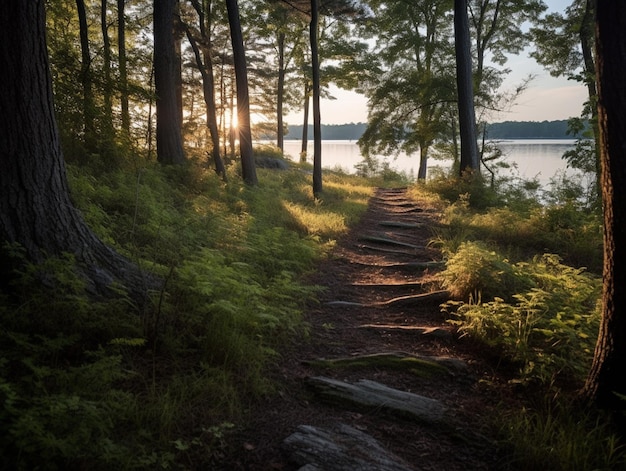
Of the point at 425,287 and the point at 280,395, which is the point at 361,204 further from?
the point at 280,395

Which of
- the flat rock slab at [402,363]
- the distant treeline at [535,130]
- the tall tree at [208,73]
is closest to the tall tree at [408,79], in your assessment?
the tall tree at [208,73]

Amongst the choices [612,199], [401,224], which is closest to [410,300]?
[612,199]

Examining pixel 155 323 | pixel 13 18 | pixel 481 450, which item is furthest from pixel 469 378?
pixel 13 18

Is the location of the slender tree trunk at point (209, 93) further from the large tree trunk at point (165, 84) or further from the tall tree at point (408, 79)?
the tall tree at point (408, 79)

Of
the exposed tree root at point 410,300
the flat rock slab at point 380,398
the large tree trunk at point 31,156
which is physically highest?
the large tree trunk at point 31,156

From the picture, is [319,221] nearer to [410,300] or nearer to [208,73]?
[410,300]

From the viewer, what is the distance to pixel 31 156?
10.8 ft

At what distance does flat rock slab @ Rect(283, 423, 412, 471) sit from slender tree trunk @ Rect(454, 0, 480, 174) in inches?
464

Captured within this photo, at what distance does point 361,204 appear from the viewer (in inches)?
540

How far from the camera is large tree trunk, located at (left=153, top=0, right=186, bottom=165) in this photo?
10.5 meters

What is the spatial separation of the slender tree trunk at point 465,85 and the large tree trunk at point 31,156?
39.9ft

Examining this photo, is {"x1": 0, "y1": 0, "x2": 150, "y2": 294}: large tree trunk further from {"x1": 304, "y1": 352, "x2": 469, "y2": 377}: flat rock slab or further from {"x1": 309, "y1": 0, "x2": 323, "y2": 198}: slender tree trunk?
{"x1": 309, "y1": 0, "x2": 323, "y2": 198}: slender tree trunk

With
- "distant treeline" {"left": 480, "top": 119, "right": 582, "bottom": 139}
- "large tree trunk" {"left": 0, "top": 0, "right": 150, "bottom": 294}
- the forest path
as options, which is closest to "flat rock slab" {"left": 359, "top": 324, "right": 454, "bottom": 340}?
the forest path

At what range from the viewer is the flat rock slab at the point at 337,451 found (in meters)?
2.46
